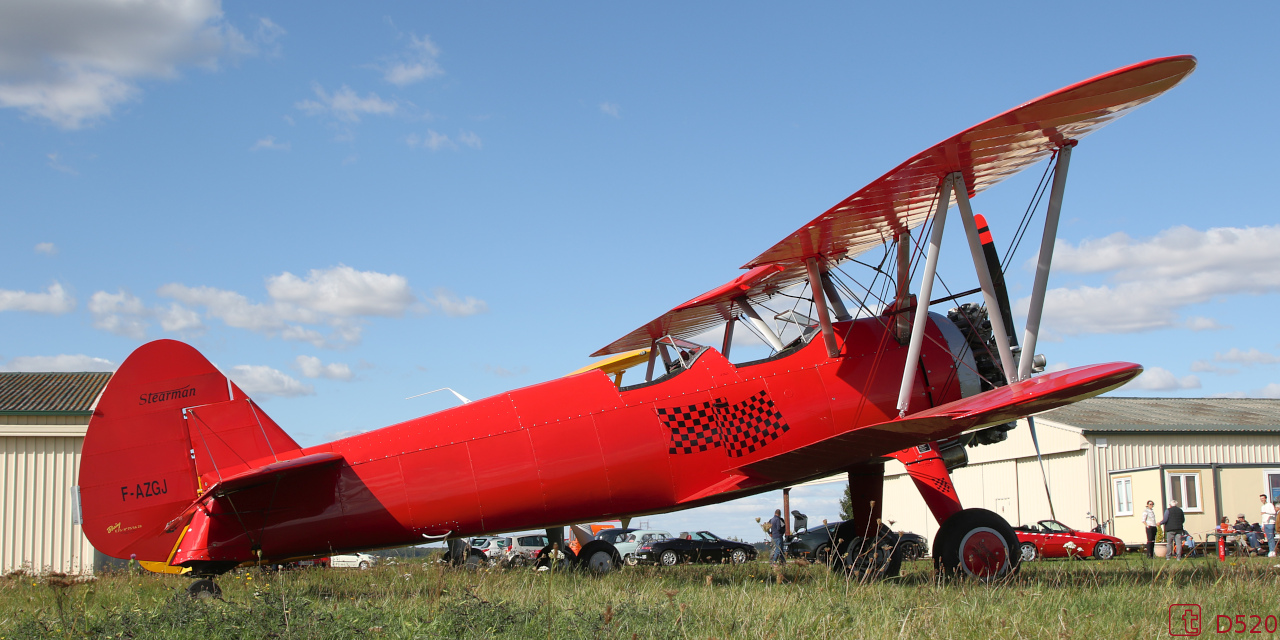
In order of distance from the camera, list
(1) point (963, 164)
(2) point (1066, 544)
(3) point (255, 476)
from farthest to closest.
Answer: (2) point (1066, 544) < (1) point (963, 164) < (3) point (255, 476)

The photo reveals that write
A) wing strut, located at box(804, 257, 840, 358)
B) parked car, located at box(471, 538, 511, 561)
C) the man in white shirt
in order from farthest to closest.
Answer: parked car, located at box(471, 538, 511, 561) < the man in white shirt < wing strut, located at box(804, 257, 840, 358)

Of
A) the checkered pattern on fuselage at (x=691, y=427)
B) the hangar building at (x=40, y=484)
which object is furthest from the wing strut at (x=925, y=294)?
the hangar building at (x=40, y=484)

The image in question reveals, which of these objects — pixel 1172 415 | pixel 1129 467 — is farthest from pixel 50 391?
pixel 1172 415

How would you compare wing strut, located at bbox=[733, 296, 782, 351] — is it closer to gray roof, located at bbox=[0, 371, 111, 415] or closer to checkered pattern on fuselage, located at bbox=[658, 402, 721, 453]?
checkered pattern on fuselage, located at bbox=[658, 402, 721, 453]

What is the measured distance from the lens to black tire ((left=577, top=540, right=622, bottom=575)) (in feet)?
32.9

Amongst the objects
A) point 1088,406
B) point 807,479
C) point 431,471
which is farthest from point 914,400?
point 1088,406

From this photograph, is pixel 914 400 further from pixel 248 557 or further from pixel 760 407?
pixel 248 557

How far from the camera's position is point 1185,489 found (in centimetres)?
2373

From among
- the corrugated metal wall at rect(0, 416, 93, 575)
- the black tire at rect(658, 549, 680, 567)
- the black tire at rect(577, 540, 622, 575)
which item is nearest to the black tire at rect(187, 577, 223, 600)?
the black tire at rect(577, 540, 622, 575)

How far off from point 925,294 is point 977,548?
2.27m

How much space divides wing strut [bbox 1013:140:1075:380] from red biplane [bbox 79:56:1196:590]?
18mm

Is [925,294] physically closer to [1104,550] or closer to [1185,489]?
[1104,550]

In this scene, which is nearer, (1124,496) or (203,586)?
(203,586)

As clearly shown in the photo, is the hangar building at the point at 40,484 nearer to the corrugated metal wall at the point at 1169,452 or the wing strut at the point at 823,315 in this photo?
the wing strut at the point at 823,315
